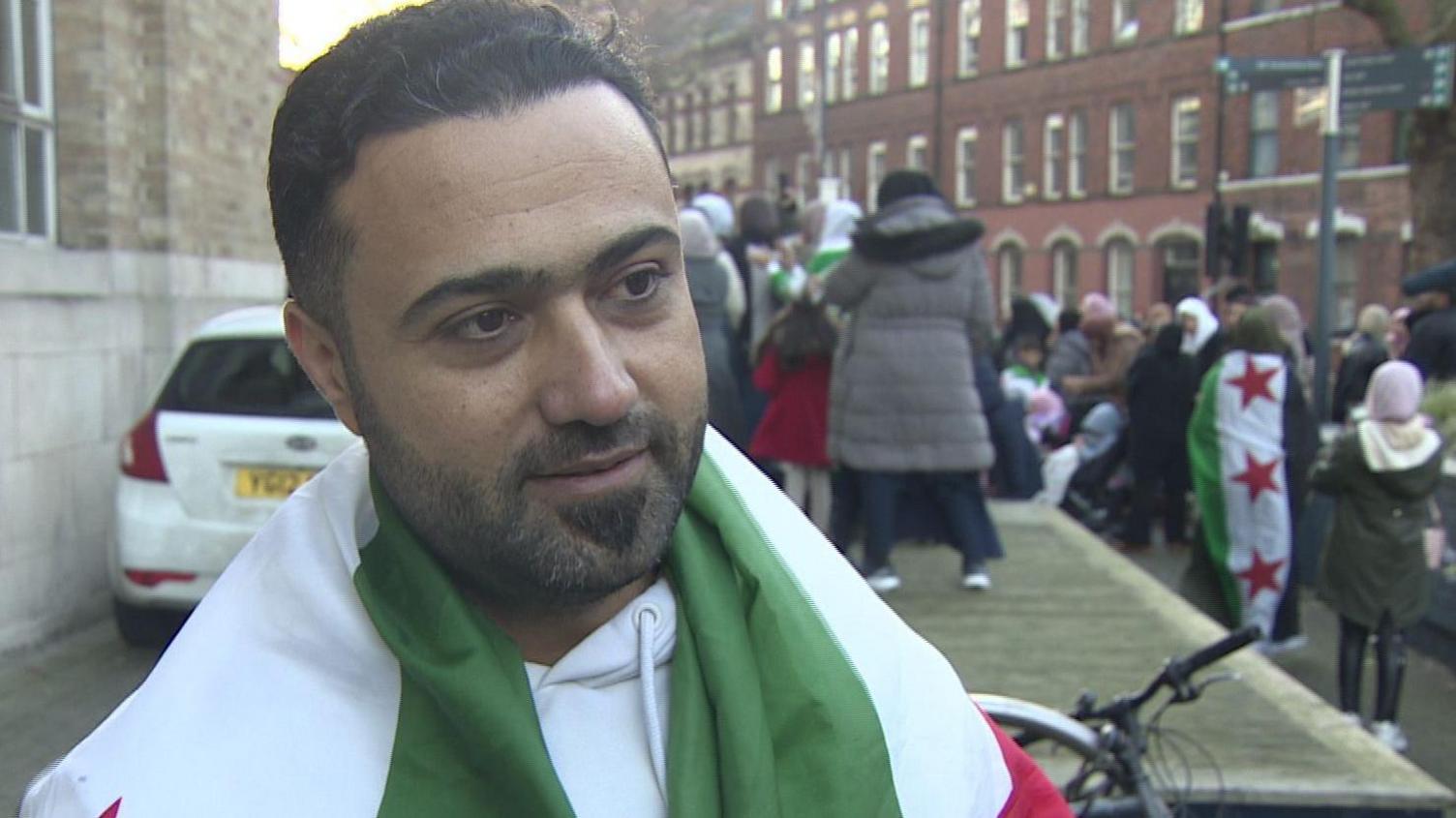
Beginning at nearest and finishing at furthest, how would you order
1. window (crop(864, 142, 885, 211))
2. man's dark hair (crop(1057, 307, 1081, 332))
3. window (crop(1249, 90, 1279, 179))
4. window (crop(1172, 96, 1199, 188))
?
man's dark hair (crop(1057, 307, 1081, 332)) < window (crop(1249, 90, 1279, 179)) < window (crop(1172, 96, 1199, 188)) < window (crop(864, 142, 885, 211))

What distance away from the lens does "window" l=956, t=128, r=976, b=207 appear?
143 feet

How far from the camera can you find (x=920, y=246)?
6.44 metres

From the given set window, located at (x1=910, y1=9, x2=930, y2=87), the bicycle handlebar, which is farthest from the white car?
window, located at (x1=910, y1=9, x2=930, y2=87)

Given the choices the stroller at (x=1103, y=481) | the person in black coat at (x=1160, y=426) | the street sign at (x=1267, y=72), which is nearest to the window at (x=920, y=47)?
the street sign at (x=1267, y=72)

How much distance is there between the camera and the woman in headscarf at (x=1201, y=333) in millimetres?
9789

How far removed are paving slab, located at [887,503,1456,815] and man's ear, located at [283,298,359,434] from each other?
2.80 metres

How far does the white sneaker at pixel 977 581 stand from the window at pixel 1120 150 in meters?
33.5

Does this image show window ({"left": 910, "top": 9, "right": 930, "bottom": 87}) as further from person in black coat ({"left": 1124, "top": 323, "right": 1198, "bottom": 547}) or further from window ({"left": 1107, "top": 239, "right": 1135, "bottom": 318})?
person in black coat ({"left": 1124, "top": 323, "right": 1198, "bottom": 547})

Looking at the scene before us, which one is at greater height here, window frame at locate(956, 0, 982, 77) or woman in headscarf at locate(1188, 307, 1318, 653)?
window frame at locate(956, 0, 982, 77)

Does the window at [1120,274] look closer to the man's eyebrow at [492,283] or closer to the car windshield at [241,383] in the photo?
the car windshield at [241,383]

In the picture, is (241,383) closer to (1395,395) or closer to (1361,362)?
(1395,395)

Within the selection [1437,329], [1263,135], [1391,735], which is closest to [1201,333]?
[1437,329]

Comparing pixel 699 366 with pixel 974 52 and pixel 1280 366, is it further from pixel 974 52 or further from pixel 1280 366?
pixel 974 52

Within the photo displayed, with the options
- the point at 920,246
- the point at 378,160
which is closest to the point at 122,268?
the point at 920,246
